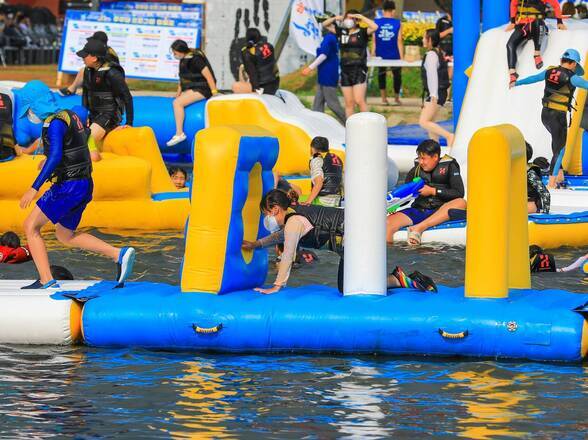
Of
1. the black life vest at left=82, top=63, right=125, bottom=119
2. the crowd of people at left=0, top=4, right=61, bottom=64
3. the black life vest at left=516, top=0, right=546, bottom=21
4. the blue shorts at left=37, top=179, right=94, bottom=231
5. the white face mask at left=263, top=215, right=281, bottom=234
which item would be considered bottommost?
the white face mask at left=263, top=215, right=281, bottom=234

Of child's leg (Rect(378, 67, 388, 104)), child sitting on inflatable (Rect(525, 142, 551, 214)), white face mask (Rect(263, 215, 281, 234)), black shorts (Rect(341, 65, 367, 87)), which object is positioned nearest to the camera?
white face mask (Rect(263, 215, 281, 234))

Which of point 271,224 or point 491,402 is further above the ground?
point 271,224

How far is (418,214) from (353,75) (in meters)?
6.56

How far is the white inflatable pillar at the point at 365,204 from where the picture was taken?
8695 mm

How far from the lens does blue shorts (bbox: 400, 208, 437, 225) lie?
12336mm

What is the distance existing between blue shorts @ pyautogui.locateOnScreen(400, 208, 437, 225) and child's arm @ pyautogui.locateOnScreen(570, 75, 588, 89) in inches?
90.0

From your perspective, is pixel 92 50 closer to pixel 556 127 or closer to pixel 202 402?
pixel 556 127

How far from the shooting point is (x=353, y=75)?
18.7 meters

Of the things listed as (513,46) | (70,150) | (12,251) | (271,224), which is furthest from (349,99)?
(271,224)

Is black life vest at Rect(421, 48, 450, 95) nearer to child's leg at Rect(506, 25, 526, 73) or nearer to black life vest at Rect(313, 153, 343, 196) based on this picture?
child's leg at Rect(506, 25, 526, 73)

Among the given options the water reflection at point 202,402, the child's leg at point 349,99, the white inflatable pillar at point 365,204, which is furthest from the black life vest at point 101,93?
the water reflection at point 202,402

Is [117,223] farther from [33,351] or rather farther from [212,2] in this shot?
[212,2]

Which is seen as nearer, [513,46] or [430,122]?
[513,46]

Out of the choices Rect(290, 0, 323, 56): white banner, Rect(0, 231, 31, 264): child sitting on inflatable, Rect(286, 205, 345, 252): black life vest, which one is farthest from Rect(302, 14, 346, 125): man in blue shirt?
Rect(286, 205, 345, 252): black life vest
